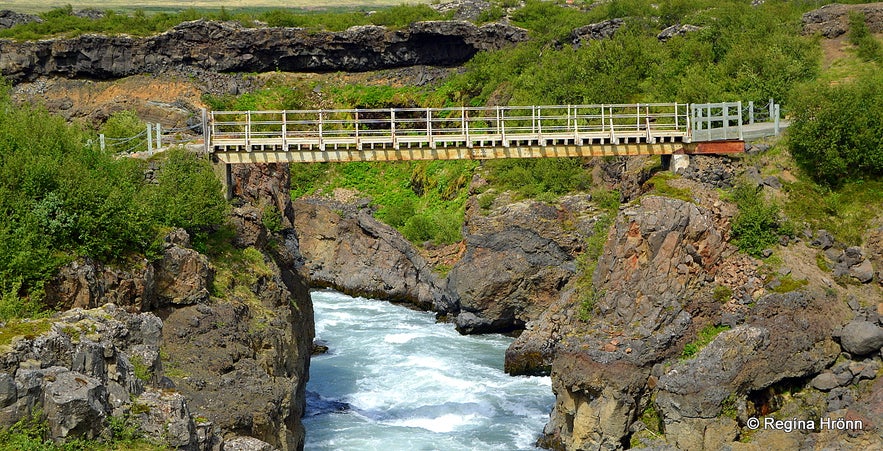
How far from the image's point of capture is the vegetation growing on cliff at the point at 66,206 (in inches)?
1056

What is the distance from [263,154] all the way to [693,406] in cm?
2082

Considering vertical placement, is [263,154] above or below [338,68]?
below

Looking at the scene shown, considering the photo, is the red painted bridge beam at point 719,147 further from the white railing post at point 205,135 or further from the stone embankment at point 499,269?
the white railing post at point 205,135

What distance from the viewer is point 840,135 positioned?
41.3m

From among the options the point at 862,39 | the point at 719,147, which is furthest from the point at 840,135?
the point at 862,39

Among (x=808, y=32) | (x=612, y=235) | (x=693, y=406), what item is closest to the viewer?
(x=693, y=406)

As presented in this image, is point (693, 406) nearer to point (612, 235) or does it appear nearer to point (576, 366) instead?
point (576, 366)

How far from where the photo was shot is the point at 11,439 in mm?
16797

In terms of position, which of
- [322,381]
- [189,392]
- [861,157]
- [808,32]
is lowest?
[322,381]

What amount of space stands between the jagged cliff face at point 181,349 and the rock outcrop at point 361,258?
14.9 m

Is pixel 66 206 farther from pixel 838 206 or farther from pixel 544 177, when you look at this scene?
pixel 544 177

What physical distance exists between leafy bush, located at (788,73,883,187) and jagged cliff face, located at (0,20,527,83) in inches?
1927

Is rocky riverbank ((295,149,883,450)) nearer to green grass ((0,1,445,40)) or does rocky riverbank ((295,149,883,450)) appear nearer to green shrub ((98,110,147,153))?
green shrub ((98,110,147,153))

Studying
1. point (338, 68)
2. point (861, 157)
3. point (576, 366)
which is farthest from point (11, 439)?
point (338, 68)
